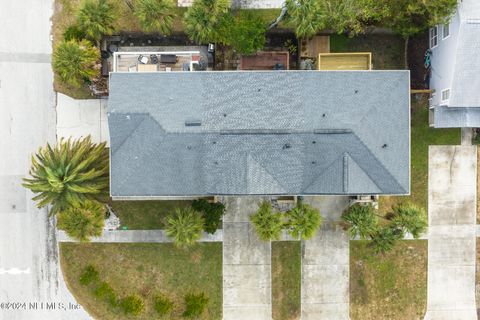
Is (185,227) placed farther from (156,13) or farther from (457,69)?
(457,69)

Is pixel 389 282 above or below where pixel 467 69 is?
below

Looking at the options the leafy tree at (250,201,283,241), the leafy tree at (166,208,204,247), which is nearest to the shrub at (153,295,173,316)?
the leafy tree at (166,208,204,247)

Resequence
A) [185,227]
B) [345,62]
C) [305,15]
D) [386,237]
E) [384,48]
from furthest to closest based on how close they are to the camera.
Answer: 1. [384,48]
2. [345,62]
3. [386,237]
4. [185,227]
5. [305,15]

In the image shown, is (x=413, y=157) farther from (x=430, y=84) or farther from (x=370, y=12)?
(x=370, y=12)

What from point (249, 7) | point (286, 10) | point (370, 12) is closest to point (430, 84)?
point (370, 12)

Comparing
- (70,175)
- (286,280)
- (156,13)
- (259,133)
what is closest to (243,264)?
(286,280)

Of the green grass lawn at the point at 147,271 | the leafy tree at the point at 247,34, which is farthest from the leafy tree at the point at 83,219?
the leafy tree at the point at 247,34

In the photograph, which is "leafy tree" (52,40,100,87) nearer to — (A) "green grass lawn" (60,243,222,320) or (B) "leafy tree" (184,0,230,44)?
(B) "leafy tree" (184,0,230,44)
